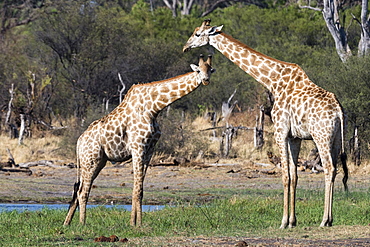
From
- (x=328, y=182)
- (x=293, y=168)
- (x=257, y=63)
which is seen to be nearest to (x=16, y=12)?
(x=257, y=63)

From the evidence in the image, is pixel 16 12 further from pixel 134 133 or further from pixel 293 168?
pixel 293 168

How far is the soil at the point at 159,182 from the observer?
14.3 metres

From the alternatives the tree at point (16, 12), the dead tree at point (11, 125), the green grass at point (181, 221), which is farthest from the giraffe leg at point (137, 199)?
the tree at point (16, 12)

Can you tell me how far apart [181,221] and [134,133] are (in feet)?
4.73

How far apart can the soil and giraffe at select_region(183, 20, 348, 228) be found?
466 centimetres

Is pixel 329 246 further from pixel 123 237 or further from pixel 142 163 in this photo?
pixel 142 163

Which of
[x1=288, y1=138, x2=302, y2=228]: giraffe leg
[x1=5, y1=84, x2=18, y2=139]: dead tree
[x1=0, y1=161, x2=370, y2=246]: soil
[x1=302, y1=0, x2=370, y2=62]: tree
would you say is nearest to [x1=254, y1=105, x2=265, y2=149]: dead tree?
[x1=0, y1=161, x2=370, y2=246]: soil

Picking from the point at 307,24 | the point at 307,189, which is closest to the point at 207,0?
the point at 307,24

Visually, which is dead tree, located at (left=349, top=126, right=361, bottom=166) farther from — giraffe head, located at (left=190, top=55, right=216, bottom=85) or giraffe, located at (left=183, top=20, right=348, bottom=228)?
giraffe head, located at (left=190, top=55, right=216, bottom=85)

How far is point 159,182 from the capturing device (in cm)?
1725

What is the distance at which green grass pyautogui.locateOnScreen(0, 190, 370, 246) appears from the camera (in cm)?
825

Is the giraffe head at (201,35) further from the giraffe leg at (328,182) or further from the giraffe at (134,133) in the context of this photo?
the giraffe leg at (328,182)

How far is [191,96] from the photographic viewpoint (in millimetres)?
30625

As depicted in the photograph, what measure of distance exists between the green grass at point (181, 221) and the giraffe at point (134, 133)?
57 centimetres
